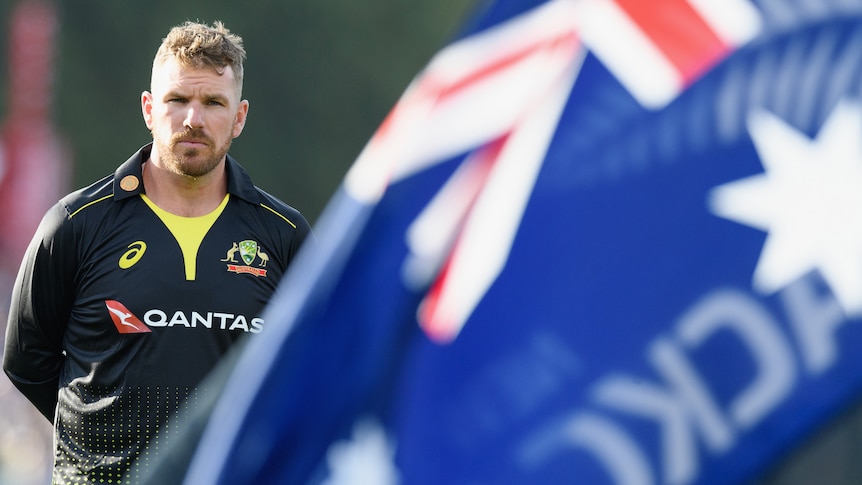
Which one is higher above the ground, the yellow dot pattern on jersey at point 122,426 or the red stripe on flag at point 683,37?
the yellow dot pattern on jersey at point 122,426

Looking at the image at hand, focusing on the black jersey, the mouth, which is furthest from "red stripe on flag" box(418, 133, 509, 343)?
the mouth

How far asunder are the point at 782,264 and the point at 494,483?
29 centimetres

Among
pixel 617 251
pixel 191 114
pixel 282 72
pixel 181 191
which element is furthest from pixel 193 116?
pixel 282 72

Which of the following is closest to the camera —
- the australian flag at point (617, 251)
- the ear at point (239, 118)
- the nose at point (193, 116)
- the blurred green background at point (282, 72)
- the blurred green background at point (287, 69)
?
the australian flag at point (617, 251)

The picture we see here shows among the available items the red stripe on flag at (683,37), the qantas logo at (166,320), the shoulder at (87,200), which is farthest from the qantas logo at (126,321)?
the red stripe on flag at (683,37)

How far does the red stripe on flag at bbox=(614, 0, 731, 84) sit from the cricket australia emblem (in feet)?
5.31

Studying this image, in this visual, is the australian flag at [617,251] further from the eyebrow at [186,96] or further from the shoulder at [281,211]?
the shoulder at [281,211]

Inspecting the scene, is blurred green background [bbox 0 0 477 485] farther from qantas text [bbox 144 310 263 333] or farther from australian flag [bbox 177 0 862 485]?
australian flag [bbox 177 0 862 485]

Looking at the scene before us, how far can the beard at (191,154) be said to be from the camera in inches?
98.4

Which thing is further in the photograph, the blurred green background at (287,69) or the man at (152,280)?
the blurred green background at (287,69)

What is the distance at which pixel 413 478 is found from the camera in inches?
43.9

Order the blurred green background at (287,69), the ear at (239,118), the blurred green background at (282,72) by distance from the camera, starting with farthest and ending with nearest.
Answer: the blurred green background at (287,69) → the blurred green background at (282,72) → the ear at (239,118)

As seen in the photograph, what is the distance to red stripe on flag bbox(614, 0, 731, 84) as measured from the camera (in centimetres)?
109

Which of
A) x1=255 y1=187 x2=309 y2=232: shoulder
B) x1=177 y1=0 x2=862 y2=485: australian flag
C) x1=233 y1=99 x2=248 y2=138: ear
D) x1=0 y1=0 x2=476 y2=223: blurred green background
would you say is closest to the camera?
x1=177 y1=0 x2=862 y2=485: australian flag
